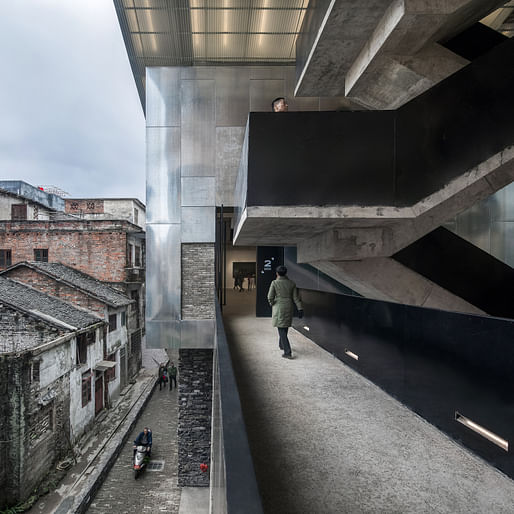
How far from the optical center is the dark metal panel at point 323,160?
3.74 m

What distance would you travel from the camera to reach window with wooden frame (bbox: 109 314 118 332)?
1646cm

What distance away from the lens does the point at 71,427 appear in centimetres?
1226

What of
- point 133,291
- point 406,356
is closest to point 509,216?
point 406,356

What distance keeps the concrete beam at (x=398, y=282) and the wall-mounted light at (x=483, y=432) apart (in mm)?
2733

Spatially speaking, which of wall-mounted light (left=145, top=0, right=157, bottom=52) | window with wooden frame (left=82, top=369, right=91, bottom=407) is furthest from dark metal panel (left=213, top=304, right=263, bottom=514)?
window with wooden frame (left=82, top=369, right=91, bottom=407)

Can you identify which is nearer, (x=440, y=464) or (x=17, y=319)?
(x=440, y=464)

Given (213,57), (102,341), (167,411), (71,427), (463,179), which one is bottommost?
(167,411)

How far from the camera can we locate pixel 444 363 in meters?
2.93

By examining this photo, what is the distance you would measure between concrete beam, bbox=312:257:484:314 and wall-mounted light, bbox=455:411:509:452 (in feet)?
8.97

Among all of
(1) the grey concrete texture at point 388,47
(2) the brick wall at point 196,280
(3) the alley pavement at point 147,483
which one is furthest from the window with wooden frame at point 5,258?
(1) the grey concrete texture at point 388,47

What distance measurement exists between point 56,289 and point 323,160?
16.4 meters

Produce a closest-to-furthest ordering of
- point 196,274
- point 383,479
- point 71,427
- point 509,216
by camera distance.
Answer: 1. point 383,479
2. point 509,216
3. point 196,274
4. point 71,427

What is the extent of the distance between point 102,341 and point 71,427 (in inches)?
158

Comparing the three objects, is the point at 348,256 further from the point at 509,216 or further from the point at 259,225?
the point at 509,216
